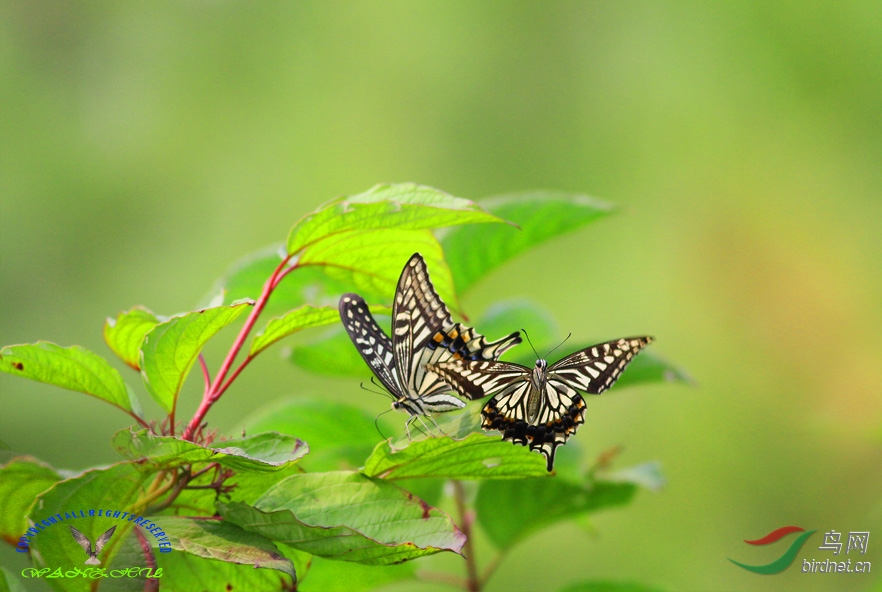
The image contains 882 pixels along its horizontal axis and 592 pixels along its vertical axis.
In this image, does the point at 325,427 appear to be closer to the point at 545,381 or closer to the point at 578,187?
the point at 545,381

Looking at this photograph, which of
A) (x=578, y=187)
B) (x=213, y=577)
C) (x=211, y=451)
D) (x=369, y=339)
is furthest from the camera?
(x=578, y=187)

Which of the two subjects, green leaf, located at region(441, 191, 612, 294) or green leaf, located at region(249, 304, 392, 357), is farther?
green leaf, located at region(441, 191, 612, 294)

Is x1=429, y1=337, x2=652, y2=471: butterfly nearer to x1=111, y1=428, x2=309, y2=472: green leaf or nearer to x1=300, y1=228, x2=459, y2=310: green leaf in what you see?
x1=300, y1=228, x2=459, y2=310: green leaf

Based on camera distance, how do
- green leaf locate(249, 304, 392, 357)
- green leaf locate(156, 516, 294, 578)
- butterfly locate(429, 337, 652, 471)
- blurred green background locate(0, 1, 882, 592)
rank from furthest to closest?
blurred green background locate(0, 1, 882, 592)
butterfly locate(429, 337, 652, 471)
green leaf locate(249, 304, 392, 357)
green leaf locate(156, 516, 294, 578)

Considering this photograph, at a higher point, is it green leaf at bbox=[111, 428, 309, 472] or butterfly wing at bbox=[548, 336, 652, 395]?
butterfly wing at bbox=[548, 336, 652, 395]

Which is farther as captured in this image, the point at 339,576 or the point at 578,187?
the point at 578,187

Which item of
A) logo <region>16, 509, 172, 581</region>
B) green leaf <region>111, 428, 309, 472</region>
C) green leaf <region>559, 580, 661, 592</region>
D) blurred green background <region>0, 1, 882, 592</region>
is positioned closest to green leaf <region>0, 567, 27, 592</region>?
logo <region>16, 509, 172, 581</region>

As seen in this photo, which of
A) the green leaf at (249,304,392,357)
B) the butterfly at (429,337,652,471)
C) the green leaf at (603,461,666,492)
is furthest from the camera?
the green leaf at (603,461,666,492)

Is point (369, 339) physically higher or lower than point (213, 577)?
higher

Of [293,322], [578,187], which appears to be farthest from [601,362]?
[578,187]
